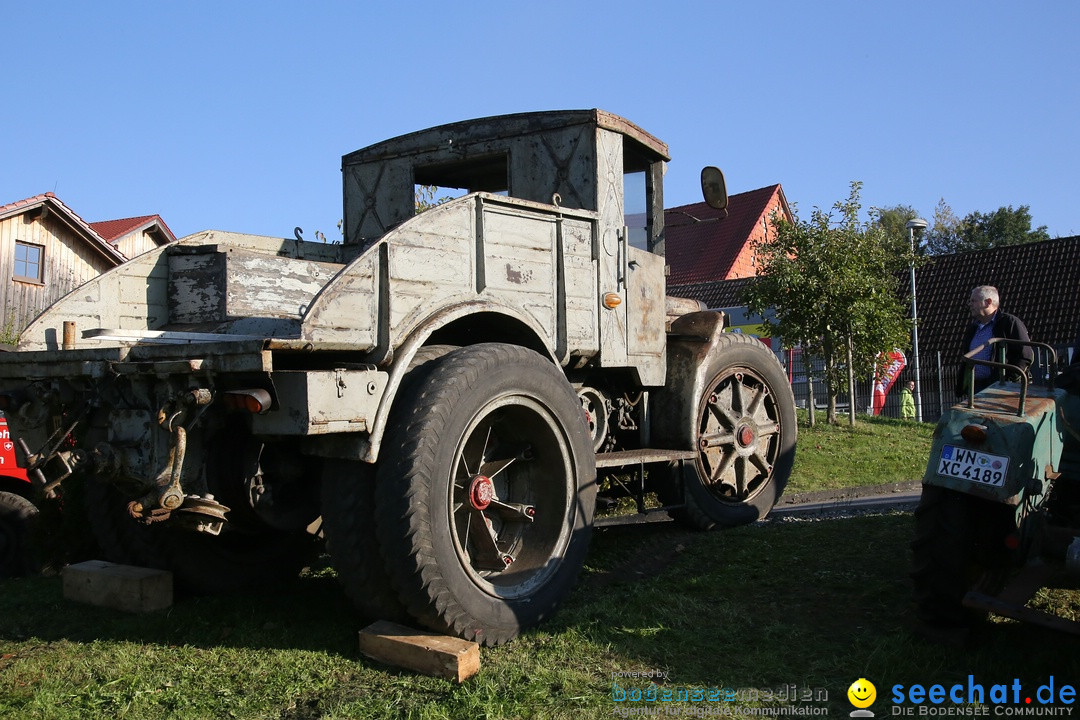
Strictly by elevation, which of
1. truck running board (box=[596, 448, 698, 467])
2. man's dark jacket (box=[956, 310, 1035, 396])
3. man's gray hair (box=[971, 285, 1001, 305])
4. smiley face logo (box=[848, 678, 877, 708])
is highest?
man's gray hair (box=[971, 285, 1001, 305])

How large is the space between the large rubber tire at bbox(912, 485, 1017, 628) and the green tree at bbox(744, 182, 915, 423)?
1154 cm

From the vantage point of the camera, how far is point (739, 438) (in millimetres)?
7160

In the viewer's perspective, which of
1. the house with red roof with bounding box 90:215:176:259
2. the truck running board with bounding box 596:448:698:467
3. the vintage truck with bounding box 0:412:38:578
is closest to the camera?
the truck running board with bounding box 596:448:698:467

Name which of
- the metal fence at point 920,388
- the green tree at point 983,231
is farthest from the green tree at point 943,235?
the metal fence at point 920,388

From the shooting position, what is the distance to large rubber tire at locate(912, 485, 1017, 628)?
411cm

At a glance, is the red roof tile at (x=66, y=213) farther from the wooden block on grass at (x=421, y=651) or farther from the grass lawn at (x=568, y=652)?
the wooden block on grass at (x=421, y=651)

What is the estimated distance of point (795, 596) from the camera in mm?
5023

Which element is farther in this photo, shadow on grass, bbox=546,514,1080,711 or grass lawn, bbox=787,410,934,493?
grass lawn, bbox=787,410,934,493

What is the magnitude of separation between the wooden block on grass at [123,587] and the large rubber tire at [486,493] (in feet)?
5.53

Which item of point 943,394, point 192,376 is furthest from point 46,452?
point 943,394

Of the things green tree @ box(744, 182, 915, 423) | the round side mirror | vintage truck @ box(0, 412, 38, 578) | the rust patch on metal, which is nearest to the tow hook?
the rust patch on metal

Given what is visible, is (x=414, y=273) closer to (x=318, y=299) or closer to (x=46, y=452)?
(x=318, y=299)

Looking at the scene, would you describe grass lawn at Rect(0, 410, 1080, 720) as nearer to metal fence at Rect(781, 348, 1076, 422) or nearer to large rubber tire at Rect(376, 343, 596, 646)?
large rubber tire at Rect(376, 343, 596, 646)

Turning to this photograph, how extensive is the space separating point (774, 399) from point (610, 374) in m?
1.84
